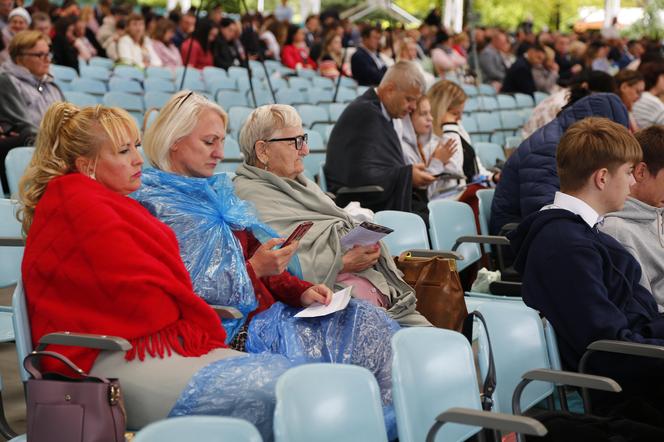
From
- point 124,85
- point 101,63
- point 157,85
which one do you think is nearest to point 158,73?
point 101,63

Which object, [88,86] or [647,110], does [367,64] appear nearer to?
[88,86]

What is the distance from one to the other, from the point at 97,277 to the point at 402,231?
1838 mm

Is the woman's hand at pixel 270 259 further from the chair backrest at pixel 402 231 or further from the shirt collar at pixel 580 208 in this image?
the chair backrest at pixel 402 231

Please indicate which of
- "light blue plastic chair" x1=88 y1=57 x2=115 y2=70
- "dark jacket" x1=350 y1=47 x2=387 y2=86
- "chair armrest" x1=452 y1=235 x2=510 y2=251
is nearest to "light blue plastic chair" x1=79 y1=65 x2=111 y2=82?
"light blue plastic chair" x1=88 y1=57 x2=115 y2=70

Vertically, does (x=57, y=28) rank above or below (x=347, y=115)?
above

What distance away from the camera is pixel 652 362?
2.61m

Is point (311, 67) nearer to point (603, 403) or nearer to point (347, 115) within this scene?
point (347, 115)

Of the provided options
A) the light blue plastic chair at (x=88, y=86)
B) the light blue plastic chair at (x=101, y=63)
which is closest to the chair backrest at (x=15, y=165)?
the light blue plastic chair at (x=88, y=86)

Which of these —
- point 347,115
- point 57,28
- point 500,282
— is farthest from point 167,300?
point 57,28

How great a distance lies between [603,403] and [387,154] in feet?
8.18

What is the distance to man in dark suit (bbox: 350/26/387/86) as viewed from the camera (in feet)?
33.8

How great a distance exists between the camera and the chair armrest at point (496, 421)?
1.78 m

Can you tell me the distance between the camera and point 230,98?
27.2ft

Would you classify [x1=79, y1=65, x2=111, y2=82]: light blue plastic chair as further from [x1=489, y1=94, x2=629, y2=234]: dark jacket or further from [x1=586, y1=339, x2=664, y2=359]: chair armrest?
[x1=586, y1=339, x2=664, y2=359]: chair armrest
